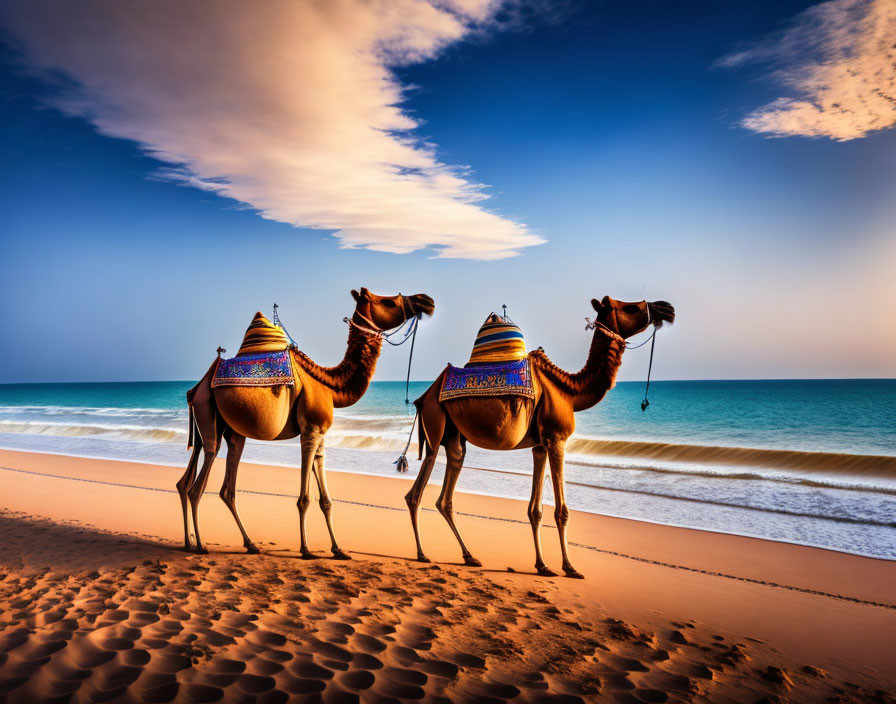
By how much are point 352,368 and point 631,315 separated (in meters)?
2.92

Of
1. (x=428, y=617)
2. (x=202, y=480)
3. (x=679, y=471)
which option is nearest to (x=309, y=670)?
(x=428, y=617)

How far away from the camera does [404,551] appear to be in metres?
6.54

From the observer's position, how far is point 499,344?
5840 mm

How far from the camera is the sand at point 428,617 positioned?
3182mm

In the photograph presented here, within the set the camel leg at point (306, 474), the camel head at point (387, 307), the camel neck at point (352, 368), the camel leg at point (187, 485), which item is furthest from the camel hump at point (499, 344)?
the camel leg at point (187, 485)

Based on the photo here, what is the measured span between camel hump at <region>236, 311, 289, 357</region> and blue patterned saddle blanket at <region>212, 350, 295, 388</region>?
0.31ft

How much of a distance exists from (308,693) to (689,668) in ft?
7.68

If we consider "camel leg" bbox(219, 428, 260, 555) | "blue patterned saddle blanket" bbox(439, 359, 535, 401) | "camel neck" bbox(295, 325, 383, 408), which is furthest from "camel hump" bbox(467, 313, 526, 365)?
"camel leg" bbox(219, 428, 260, 555)

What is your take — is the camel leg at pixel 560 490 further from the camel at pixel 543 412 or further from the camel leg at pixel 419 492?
the camel leg at pixel 419 492

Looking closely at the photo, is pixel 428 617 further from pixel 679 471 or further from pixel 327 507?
pixel 679 471

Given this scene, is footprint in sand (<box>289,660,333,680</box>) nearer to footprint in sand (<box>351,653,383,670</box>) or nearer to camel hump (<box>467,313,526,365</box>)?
footprint in sand (<box>351,653,383,670</box>)

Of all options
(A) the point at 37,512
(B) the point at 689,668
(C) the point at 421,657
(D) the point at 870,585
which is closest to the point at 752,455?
(D) the point at 870,585

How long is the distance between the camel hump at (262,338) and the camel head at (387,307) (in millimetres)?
891

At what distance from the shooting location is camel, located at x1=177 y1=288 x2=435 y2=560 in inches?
A: 229
